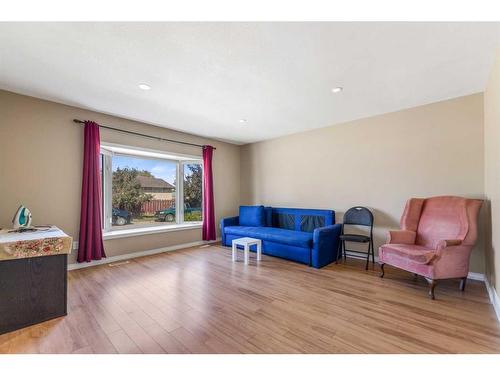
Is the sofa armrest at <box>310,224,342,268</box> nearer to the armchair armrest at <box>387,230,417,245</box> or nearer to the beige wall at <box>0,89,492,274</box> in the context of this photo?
the beige wall at <box>0,89,492,274</box>

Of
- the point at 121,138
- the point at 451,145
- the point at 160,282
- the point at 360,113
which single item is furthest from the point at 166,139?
the point at 451,145

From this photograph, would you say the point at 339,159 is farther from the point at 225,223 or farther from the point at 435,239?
the point at 225,223

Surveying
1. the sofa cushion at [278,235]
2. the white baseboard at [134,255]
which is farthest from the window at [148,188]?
the sofa cushion at [278,235]

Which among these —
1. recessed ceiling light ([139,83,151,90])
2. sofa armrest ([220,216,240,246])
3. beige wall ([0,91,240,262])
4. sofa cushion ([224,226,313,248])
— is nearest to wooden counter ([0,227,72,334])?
beige wall ([0,91,240,262])

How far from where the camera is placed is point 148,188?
4328 millimetres

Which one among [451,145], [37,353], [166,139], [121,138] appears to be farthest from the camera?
[166,139]

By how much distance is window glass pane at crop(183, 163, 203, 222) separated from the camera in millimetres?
4853

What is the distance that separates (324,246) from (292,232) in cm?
62

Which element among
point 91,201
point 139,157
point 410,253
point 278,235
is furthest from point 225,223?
point 410,253

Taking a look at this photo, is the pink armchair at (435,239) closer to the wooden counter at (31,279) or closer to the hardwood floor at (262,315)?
the hardwood floor at (262,315)

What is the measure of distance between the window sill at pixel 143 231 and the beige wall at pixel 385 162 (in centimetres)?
185

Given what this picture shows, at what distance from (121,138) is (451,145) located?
4.84 meters
